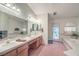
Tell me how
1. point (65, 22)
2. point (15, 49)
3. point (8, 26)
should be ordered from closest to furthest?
point (15, 49) → point (65, 22) → point (8, 26)

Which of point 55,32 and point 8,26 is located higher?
point 8,26

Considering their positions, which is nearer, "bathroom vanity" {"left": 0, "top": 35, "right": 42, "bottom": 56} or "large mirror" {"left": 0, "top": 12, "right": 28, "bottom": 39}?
"bathroom vanity" {"left": 0, "top": 35, "right": 42, "bottom": 56}

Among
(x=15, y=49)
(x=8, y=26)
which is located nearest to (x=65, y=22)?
(x=15, y=49)

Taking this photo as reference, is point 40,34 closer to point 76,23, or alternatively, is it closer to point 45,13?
point 45,13

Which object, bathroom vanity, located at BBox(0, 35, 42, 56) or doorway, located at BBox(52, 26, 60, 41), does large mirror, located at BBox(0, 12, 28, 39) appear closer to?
bathroom vanity, located at BBox(0, 35, 42, 56)

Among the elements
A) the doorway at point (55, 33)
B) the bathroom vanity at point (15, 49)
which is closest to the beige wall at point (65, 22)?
→ the doorway at point (55, 33)

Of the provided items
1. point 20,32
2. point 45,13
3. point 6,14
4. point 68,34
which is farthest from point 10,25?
point 68,34

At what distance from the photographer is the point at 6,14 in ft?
7.88

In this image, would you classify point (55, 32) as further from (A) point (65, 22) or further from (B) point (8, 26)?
(B) point (8, 26)

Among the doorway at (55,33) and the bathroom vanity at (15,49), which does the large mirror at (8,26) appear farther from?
the doorway at (55,33)

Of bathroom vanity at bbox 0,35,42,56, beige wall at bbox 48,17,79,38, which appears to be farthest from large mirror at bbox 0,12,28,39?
beige wall at bbox 48,17,79,38

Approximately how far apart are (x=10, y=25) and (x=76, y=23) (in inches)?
63.8

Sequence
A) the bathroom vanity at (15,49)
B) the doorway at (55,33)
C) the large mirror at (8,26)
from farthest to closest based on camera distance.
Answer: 1. the doorway at (55,33)
2. the large mirror at (8,26)
3. the bathroom vanity at (15,49)

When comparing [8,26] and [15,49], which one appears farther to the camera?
[8,26]
